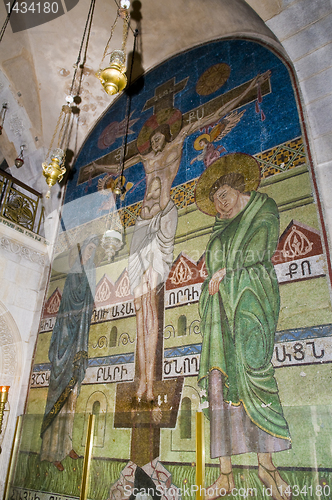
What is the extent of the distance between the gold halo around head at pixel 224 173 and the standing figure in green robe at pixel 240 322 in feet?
0.04

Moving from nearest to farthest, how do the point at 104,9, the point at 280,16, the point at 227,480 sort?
the point at 227,480 → the point at 280,16 → the point at 104,9

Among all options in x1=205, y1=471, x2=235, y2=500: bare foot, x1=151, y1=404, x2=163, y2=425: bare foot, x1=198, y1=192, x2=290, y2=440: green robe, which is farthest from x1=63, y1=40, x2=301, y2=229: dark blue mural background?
x1=205, y1=471, x2=235, y2=500: bare foot

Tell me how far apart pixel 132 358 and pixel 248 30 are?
4.87m

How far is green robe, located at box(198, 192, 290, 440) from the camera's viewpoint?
3670 mm

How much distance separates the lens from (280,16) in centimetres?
412

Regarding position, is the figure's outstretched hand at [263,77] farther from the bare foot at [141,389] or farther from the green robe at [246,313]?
the bare foot at [141,389]

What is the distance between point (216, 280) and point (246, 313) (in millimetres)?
552

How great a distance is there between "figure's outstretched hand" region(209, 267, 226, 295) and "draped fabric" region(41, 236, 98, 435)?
6.70 ft

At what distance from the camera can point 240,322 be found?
4105mm

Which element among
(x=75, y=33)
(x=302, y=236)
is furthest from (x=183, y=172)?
(x=75, y=33)

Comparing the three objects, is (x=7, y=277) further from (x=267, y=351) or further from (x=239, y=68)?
(x=239, y=68)

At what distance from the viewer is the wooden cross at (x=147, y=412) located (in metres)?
4.15

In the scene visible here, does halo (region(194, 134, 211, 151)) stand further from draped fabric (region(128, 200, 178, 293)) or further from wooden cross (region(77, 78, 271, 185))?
draped fabric (region(128, 200, 178, 293))

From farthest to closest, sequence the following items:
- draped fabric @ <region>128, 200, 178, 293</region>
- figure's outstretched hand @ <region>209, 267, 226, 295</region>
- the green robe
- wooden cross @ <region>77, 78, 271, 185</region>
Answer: wooden cross @ <region>77, 78, 271, 185</region>, draped fabric @ <region>128, 200, 178, 293</region>, figure's outstretched hand @ <region>209, 267, 226, 295</region>, the green robe
